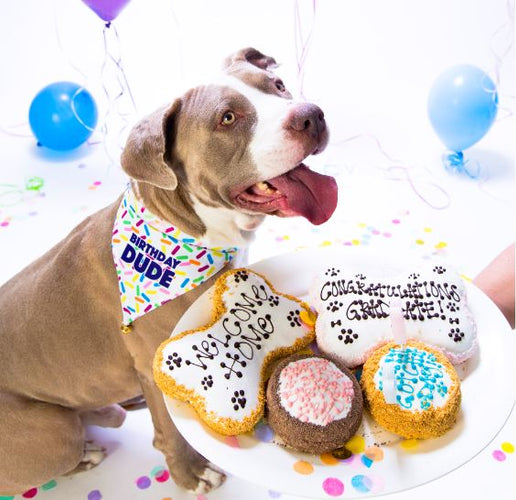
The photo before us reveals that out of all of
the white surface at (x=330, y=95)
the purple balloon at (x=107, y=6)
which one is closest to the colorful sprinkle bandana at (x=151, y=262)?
the white surface at (x=330, y=95)

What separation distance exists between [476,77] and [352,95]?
3.56ft

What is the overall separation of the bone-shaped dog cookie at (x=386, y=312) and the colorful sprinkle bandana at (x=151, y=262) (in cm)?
37

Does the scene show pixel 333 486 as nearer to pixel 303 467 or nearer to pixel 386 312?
pixel 303 467

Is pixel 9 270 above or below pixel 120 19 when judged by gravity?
below

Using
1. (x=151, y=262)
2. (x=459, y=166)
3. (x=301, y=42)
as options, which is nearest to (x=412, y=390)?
(x=151, y=262)

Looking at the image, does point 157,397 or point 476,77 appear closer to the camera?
point 157,397

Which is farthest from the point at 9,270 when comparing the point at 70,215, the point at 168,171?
the point at 168,171

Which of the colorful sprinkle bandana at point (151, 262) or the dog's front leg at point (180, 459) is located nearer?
the colorful sprinkle bandana at point (151, 262)

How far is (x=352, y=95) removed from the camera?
429 centimetres

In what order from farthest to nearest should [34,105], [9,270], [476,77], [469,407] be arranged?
[34,105] < [476,77] < [9,270] < [469,407]

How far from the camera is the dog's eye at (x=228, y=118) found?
1.65 metres

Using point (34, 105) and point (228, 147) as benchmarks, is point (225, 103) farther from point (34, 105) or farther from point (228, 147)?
point (34, 105)

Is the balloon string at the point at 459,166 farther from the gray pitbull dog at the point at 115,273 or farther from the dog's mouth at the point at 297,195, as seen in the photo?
the dog's mouth at the point at 297,195

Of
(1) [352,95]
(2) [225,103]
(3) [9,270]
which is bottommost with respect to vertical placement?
(3) [9,270]
